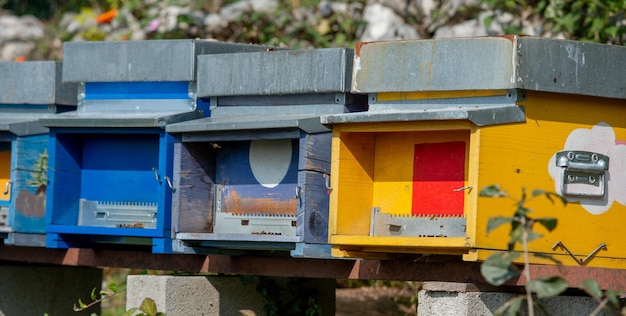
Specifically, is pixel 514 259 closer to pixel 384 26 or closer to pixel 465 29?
pixel 465 29

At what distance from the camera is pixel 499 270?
168 inches

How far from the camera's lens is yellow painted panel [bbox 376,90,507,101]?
16.6ft

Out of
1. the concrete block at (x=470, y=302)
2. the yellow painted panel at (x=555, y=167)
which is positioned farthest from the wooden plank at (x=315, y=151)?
the yellow painted panel at (x=555, y=167)

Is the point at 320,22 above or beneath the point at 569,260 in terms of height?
above

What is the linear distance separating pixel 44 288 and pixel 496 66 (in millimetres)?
4582

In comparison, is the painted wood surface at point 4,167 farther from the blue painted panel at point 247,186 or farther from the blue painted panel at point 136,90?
the blue painted panel at point 247,186

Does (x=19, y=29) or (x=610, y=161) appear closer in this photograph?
(x=610, y=161)

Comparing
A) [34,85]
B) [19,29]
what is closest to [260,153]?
[34,85]

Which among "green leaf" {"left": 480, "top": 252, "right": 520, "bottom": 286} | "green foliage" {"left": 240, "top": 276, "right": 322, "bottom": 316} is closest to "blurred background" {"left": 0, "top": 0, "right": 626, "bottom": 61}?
"green foliage" {"left": 240, "top": 276, "right": 322, "bottom": 316}

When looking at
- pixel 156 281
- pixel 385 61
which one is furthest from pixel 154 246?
pixel 385 61

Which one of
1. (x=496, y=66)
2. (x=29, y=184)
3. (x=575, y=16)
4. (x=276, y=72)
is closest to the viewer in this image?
(x=496, y=66)

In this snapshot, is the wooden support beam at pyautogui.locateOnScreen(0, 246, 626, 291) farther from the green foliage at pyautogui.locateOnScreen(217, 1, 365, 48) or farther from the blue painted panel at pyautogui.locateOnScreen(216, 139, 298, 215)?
the green foliage at pyautogui.locateOnScreen(217, 1, 365, 48)

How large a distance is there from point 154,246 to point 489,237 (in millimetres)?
2137

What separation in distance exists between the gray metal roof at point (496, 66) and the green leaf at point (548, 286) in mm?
1045
